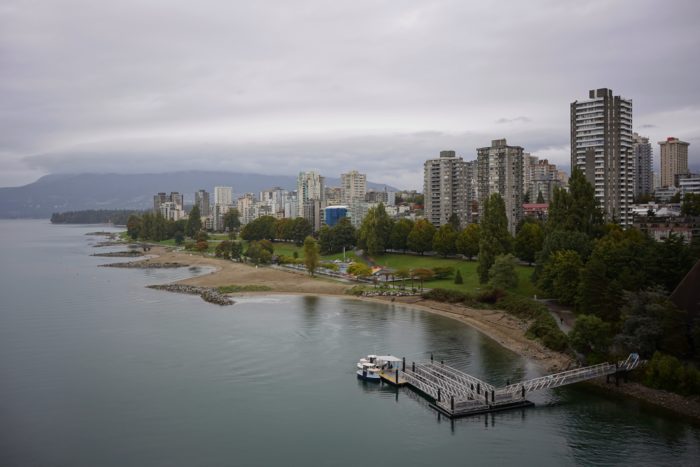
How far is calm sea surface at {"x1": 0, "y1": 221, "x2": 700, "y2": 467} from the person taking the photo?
23562mm

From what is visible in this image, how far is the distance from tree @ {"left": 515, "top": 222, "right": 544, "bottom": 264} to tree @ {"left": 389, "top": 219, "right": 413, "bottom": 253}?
68.1 ft

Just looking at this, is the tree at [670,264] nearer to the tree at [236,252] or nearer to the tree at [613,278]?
the tree at [613,278]


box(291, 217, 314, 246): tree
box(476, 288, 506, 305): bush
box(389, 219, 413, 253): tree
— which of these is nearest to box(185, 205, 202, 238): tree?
box(291, 217, 314, 246): tree

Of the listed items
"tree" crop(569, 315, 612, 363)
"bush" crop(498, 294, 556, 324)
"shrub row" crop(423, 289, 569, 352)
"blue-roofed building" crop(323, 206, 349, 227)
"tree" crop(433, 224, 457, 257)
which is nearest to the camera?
"tree" crop(569, 315, 612, 363)

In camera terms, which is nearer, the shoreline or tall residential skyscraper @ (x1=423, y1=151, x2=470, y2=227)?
the shoreline

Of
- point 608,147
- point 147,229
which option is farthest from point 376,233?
point 147,229

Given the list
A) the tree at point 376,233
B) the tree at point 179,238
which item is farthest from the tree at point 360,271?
the tree at point 179,238

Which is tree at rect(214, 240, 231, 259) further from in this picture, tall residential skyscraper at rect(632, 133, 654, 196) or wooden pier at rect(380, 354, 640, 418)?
tall residential skyscraper at rect(632, 133, 654, 196)

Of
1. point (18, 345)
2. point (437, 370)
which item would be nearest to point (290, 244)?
point (18, 345)

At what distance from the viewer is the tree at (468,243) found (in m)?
64.8

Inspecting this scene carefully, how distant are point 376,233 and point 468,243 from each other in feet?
55.0

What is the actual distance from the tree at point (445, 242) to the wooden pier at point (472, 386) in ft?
120

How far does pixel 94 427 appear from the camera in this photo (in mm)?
25969

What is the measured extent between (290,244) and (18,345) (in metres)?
70.0
